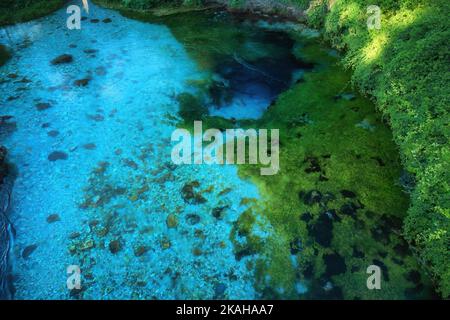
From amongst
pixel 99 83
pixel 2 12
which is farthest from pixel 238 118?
pixel 2 12

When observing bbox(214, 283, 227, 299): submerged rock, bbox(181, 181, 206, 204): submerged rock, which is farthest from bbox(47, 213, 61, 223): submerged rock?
bbox(214, 283, 227, 299): submerged rock

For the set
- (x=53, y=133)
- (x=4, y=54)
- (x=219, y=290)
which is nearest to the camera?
(x=219, y=290)

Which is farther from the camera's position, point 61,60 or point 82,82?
point 61,60

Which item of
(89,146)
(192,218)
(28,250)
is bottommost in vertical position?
(28,250)

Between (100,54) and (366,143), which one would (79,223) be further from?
(100,54)

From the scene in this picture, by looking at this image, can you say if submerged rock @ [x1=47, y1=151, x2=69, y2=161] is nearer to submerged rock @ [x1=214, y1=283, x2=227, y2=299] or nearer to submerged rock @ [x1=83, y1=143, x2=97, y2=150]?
submerged rock @ [x1=83, y1=143, x2=97, y2=150]

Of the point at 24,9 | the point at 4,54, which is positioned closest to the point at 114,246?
the point at 4,54

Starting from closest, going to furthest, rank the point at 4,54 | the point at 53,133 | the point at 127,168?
the point at 127,168
the point at 53,133
the point at 4,54

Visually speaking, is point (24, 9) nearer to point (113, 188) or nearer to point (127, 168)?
point (127, 168)
